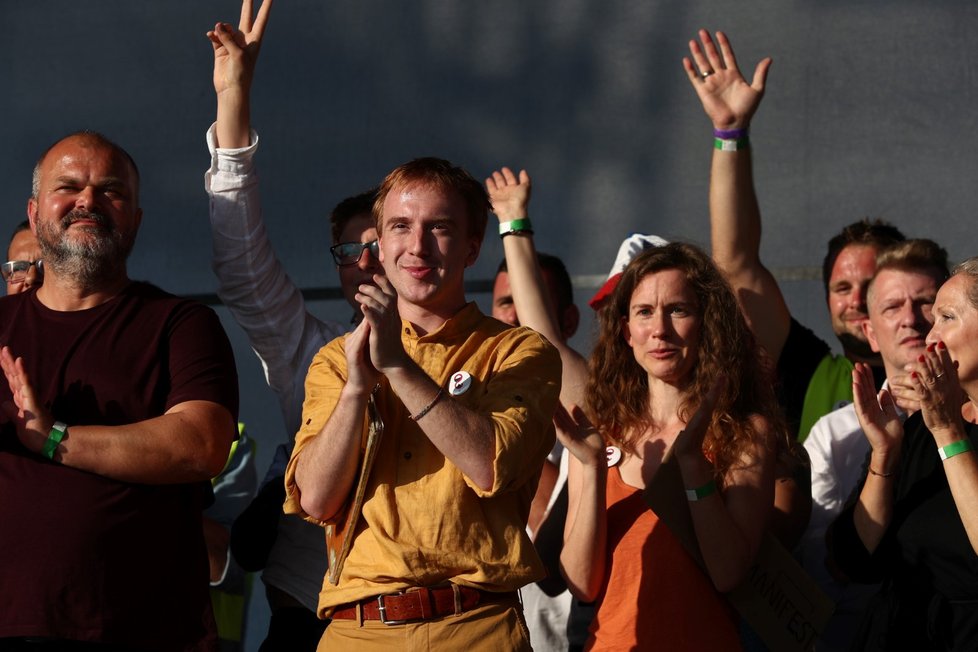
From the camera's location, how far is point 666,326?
3180 millimetres

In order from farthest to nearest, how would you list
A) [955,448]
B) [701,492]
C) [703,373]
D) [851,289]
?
[851,289] < [703,373] < [701,492] < [955,448]

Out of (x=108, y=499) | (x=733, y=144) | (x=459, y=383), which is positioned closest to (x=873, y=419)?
(x=733, y=144)

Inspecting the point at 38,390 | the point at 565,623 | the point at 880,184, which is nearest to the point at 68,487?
the point at 38,390

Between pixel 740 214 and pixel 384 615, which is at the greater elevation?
pixel 740 214

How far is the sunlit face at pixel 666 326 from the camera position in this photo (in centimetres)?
317

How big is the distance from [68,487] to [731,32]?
3.18 metres

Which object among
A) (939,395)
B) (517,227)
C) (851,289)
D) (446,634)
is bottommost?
(446,634)

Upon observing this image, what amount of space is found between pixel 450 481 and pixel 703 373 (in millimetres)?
939

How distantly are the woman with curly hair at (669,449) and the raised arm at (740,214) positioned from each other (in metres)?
0.38

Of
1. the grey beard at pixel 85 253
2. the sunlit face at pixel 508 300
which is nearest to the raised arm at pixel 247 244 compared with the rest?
the grey beard at pixel 85 253

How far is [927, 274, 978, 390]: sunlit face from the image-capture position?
9.48ft

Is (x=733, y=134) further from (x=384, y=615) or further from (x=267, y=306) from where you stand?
(x=384, y=615)

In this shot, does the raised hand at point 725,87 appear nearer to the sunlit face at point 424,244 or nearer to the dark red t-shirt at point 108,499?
the sunlit face at point 424,244

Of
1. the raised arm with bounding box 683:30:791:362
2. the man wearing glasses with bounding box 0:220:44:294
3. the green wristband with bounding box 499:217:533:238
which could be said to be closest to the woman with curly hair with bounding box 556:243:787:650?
the raised arm with bounding box 683:30:791:362
